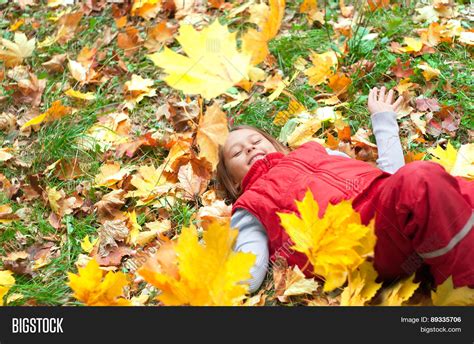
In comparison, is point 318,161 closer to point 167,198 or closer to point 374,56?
point 167,198

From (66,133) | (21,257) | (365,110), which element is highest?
(365,110)

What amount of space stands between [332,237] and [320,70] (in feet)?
4.78

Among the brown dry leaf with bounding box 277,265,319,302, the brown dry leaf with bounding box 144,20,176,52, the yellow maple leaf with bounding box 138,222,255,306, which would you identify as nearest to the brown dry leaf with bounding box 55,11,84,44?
the brown dry leaf with bounding box 144,20,176,52

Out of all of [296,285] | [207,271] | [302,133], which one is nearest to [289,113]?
[302,133]

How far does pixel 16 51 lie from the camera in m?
3.49

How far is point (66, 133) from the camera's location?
9.37ft

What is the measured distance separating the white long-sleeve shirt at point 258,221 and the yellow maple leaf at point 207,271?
0.48 m

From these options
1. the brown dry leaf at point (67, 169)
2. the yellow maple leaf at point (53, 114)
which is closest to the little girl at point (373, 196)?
the brown dry leaf at point (67, 169)

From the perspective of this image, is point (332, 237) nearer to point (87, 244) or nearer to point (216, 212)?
point (216, 212)

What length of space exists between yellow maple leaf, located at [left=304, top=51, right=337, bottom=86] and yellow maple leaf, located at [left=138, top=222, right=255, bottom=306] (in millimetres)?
1619

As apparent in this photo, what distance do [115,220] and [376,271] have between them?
118cm

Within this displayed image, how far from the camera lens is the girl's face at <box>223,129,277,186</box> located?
8.02ft
